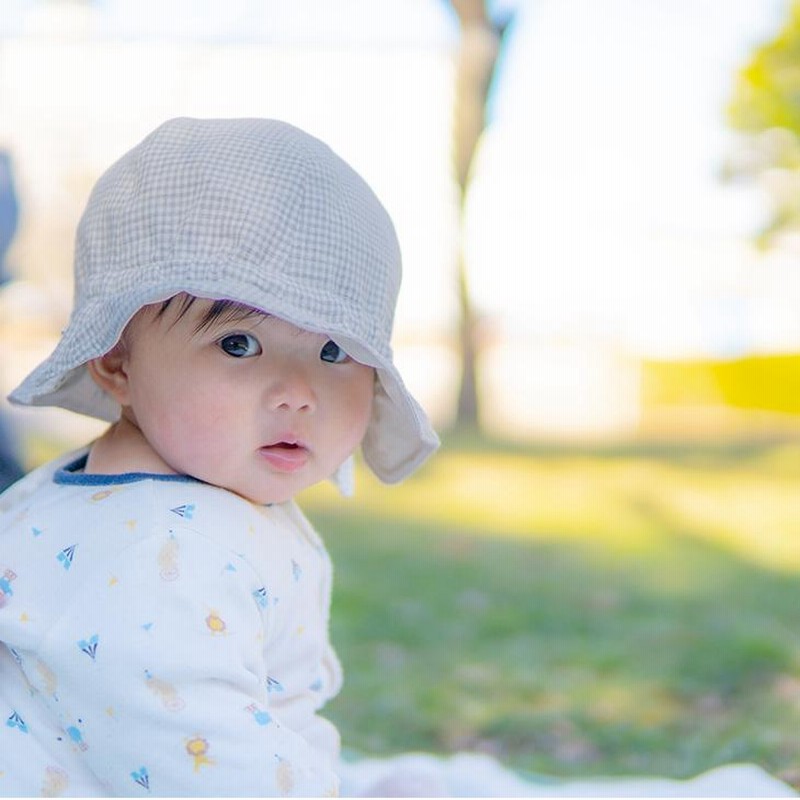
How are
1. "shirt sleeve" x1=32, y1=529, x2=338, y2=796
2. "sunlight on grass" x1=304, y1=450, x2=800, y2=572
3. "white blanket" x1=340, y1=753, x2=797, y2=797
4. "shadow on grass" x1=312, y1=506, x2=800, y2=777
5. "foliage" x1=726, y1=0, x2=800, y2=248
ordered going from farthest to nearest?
"foliage" x1=726, y1=0, x2=800, y2=248 → "sunlight on grass" x1=304, y1=450, x2=800, y2=572 → "shadow on grass" x1=312, y1=506, x2=800, y2=777 → "white blanket" x1=340, y1=753, x2=797, y2=797 → "shirt sleeve" x1=32, y1=529, x2=338, y2=796

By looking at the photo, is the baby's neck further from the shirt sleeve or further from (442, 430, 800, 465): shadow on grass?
(442, 430, 800, 465): shadow on grass

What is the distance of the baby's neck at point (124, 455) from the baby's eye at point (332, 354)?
168 mm

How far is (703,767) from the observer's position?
1.85 metres

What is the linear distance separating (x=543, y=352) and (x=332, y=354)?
5.60 meters

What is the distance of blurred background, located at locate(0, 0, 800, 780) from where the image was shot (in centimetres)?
241

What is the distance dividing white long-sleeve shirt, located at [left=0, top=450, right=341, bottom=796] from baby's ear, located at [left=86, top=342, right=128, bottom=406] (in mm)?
88

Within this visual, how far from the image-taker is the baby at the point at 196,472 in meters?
0.92

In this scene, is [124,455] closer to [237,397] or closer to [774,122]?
[237,397]

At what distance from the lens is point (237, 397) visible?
3.34ft

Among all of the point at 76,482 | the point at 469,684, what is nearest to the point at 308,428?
the point at 76,482

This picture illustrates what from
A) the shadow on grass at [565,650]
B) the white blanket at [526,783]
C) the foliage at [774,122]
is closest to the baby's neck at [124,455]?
the white blanket at [526,783]

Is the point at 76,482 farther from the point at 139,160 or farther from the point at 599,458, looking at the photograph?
the point at 599,458

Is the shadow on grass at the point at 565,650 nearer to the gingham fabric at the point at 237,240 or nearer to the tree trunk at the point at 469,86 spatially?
the gingham fabric at the point at 237,240

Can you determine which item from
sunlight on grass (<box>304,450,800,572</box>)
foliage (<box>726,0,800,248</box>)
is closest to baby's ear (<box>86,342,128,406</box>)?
sunlight on grass (<box>304,450,800,572</box>)
